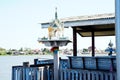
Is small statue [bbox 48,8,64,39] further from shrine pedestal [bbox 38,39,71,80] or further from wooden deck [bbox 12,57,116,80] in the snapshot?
wooden deck [bbox 12,57,116,80]

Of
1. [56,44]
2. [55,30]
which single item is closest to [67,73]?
[56,44]

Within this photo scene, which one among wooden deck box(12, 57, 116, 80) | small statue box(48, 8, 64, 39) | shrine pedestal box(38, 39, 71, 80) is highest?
small statue box(48, 8, 64, 39)

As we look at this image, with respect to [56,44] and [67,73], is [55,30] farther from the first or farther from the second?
[67,73]

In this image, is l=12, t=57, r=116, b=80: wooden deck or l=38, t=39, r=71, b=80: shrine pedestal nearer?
l=12, t=57, r=116, b=80: wooden deck

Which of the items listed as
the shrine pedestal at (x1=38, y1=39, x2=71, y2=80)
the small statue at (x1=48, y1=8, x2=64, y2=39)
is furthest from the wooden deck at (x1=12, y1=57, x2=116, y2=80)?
the small statue at (x1=48, y1=8, x2=64, y2=39)

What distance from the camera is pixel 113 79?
32.5 feet

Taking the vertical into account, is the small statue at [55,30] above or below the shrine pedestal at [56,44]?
above

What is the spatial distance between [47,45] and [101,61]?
2.37 meters

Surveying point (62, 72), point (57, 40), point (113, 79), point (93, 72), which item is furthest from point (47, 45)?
point (113, 79)

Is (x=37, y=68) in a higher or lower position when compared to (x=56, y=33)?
lower

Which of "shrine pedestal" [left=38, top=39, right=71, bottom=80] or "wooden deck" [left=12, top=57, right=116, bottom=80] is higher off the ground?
"shrine pedestal" [left=38, top=39, right=71, bottom=80]

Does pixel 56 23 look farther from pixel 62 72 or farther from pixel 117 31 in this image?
pixel 117 31

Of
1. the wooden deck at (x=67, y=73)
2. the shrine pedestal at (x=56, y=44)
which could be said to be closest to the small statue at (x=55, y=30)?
the shrine pedestal at (x=56, y=44)

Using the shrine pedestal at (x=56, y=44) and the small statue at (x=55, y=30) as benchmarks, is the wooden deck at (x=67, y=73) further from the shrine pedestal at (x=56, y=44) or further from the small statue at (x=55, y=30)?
the small statue at (x=55, y=30)
